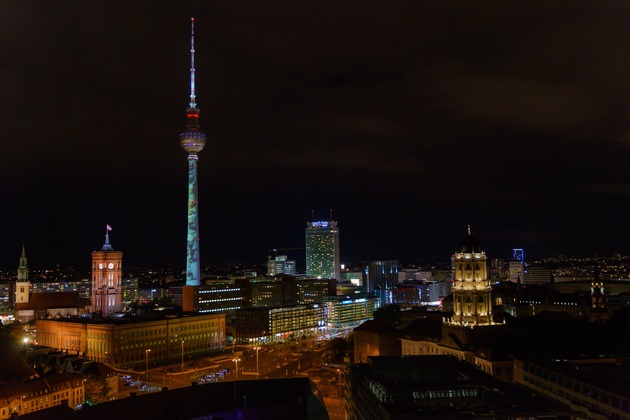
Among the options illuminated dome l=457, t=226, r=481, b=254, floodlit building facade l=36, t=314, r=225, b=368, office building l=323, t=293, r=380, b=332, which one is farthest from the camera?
office building l=323, t=293, r=380, b=332

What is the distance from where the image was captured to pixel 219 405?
3075 centimetres

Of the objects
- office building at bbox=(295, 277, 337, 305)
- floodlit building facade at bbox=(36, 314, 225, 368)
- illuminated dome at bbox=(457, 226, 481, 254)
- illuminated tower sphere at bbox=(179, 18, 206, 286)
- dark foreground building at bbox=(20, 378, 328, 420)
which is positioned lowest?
floodlit building facade at bbox=(36, 314, 225, 368)

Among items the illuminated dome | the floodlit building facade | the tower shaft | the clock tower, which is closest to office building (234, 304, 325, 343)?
the floodlit building facade

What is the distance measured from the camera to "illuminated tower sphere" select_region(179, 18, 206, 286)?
148250 mm

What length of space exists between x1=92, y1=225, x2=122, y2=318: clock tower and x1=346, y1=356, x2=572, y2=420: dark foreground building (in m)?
101

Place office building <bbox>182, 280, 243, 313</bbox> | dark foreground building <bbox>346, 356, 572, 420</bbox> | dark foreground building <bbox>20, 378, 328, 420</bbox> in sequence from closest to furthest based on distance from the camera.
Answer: dark foreground building <bbox>20, 378, 328, 420</bbox> < dark foreground building <bbox>346, 356, 572, 420</bbox> < office building <bbox>182, 280, 243, 313</bbox>

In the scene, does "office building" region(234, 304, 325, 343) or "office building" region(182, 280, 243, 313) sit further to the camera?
"office building" region(182, 280, 243, 313)

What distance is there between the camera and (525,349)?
63.5 meters

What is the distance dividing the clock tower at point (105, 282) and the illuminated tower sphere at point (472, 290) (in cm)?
8621

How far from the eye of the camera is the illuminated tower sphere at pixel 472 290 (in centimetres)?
7825

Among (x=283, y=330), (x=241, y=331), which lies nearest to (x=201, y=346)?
(x=241, y=331)

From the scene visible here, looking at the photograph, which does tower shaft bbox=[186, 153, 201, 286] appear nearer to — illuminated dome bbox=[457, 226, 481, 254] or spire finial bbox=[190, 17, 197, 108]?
spire finial bbox=[190, 17, 197, 108]

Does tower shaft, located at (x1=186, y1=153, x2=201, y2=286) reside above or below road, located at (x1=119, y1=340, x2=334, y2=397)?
above

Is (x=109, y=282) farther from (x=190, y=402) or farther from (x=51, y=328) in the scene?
(x=190, y=402)
